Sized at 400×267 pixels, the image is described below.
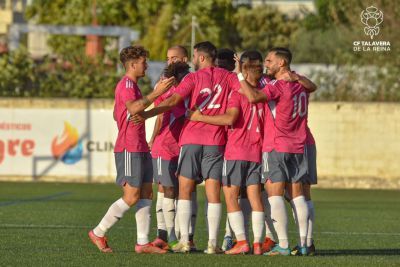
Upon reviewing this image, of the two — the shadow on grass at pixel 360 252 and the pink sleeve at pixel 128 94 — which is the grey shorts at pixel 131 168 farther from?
the shadow on grass at pixel 360 252

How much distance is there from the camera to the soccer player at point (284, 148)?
12797mm

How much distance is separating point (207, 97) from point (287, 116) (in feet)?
2.88

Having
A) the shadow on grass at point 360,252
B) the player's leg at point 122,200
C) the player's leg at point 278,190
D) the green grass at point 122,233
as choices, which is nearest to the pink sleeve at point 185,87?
the player's leg at point 122,200

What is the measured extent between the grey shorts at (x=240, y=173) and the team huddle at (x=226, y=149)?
11 mm

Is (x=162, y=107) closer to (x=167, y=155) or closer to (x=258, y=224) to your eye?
(x=167, y=155)

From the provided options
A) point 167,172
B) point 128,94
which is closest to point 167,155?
point 167,172

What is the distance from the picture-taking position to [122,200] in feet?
42.1

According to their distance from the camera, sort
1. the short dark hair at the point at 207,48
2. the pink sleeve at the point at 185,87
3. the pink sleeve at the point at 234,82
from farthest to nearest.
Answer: the short dark hair at the point at 207,48, the pink sleeve at the point at 234,82, the pink sleeve at the point at 185,87

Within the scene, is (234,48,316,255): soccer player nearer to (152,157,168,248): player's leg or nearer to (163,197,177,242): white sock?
(163,197,177,242): white sock

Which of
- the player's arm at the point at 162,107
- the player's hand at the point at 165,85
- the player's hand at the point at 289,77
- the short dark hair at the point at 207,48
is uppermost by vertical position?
the short dark hair at the point at 207,48

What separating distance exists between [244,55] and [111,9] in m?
41.8

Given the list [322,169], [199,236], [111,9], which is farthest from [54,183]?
[111,9]

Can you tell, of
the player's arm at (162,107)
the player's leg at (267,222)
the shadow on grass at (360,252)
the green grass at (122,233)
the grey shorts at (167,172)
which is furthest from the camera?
the player's leg at (267,222)

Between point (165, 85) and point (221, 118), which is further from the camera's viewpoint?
point (221, 118)
